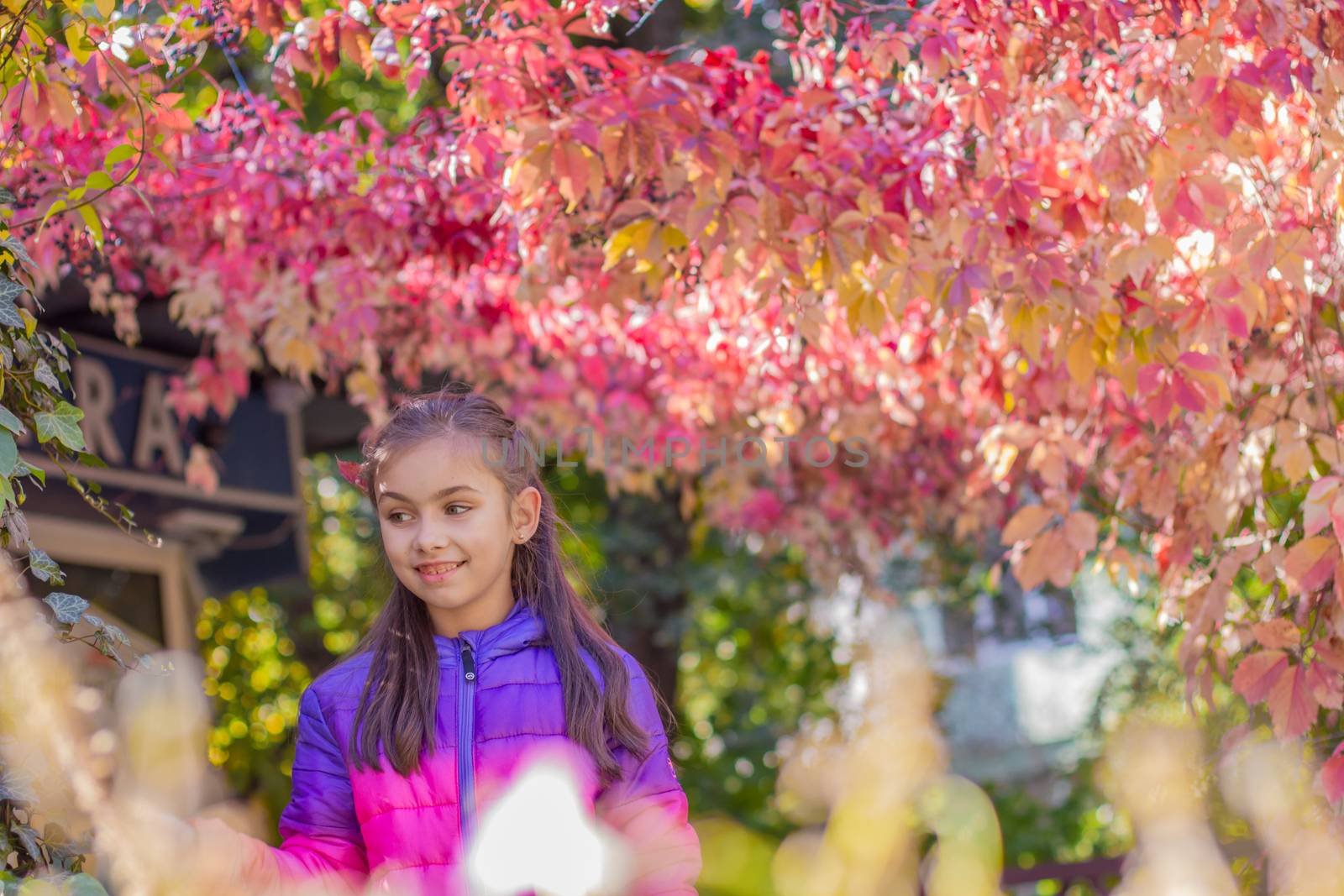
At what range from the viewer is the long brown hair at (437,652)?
196 cm

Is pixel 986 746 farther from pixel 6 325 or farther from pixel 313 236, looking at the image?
pixel 6 325

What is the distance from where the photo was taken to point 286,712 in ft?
41.1

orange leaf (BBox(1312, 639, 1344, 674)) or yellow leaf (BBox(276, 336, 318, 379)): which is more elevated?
yellow leaf (BBox(276, 336, 318, 379))

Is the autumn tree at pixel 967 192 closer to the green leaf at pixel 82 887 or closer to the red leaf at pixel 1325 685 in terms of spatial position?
the red leaf at pixel 1325 685

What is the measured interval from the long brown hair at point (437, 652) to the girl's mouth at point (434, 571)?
0.14 meters

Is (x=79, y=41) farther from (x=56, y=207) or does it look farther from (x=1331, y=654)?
(x=1331, y=654)

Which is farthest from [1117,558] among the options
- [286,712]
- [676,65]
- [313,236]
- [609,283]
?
[286,712]

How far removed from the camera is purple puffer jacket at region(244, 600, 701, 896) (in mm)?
1885

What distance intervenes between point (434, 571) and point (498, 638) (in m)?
0.14

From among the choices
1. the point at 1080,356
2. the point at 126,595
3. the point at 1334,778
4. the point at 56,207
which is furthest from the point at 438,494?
the point at 126,595

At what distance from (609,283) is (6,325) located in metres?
1.64

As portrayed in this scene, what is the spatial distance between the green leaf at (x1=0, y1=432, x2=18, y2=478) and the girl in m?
0.63

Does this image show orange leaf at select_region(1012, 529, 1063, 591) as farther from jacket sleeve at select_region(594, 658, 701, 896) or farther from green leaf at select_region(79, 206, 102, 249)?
green leaf at select_region(79, 206, 102, 249)

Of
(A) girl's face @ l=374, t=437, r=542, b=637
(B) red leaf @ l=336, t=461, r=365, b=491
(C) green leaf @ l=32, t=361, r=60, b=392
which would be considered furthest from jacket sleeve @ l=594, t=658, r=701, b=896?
(C) green leaf @ l=32, t=361, r=60, b=392
